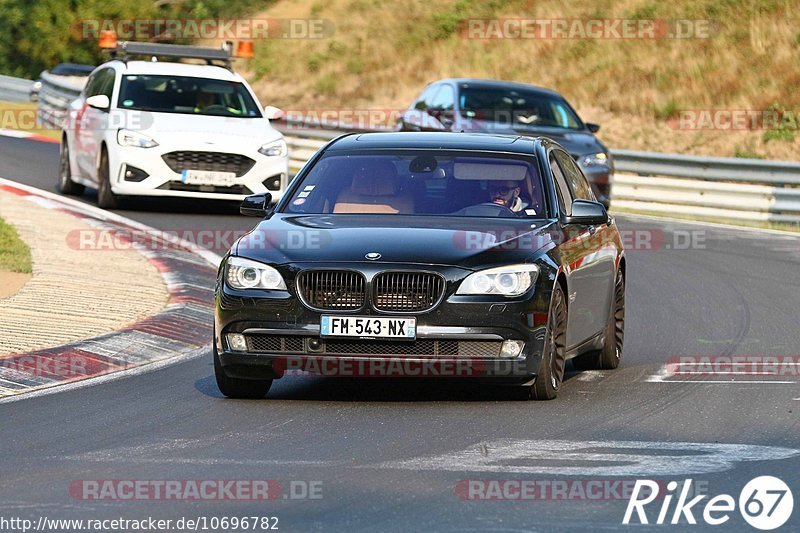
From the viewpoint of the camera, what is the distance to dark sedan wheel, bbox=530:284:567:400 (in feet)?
32.0

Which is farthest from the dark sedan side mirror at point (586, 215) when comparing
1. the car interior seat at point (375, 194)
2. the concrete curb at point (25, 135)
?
the concrete curb at point (25, 135)

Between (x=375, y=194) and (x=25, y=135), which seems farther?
(x=25, y=135)

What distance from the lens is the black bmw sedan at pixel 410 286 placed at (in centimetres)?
948

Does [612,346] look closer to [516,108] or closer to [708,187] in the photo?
[516,108]

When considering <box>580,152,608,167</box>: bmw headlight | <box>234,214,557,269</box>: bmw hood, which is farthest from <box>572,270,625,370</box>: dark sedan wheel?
<box>580,152,608,167</box>: bmw headlight

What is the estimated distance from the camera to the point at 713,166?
26.4 metres

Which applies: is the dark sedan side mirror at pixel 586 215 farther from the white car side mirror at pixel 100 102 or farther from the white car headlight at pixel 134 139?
the white car side mirror at pixel 100 102

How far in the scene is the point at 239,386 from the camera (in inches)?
393

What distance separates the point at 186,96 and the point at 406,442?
45.7 feet

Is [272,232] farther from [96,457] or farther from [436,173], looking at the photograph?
[96,457]

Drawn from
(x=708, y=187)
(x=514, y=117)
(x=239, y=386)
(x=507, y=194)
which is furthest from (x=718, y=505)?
(x=708, y=187)

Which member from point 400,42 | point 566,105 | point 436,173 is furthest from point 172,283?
point 400,42

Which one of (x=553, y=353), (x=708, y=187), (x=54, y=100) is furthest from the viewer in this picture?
(x=54, y=100)

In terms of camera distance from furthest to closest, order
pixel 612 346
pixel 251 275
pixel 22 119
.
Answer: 1. pixel 22 119
2. pixel 612 346
3. pixel 251 275
